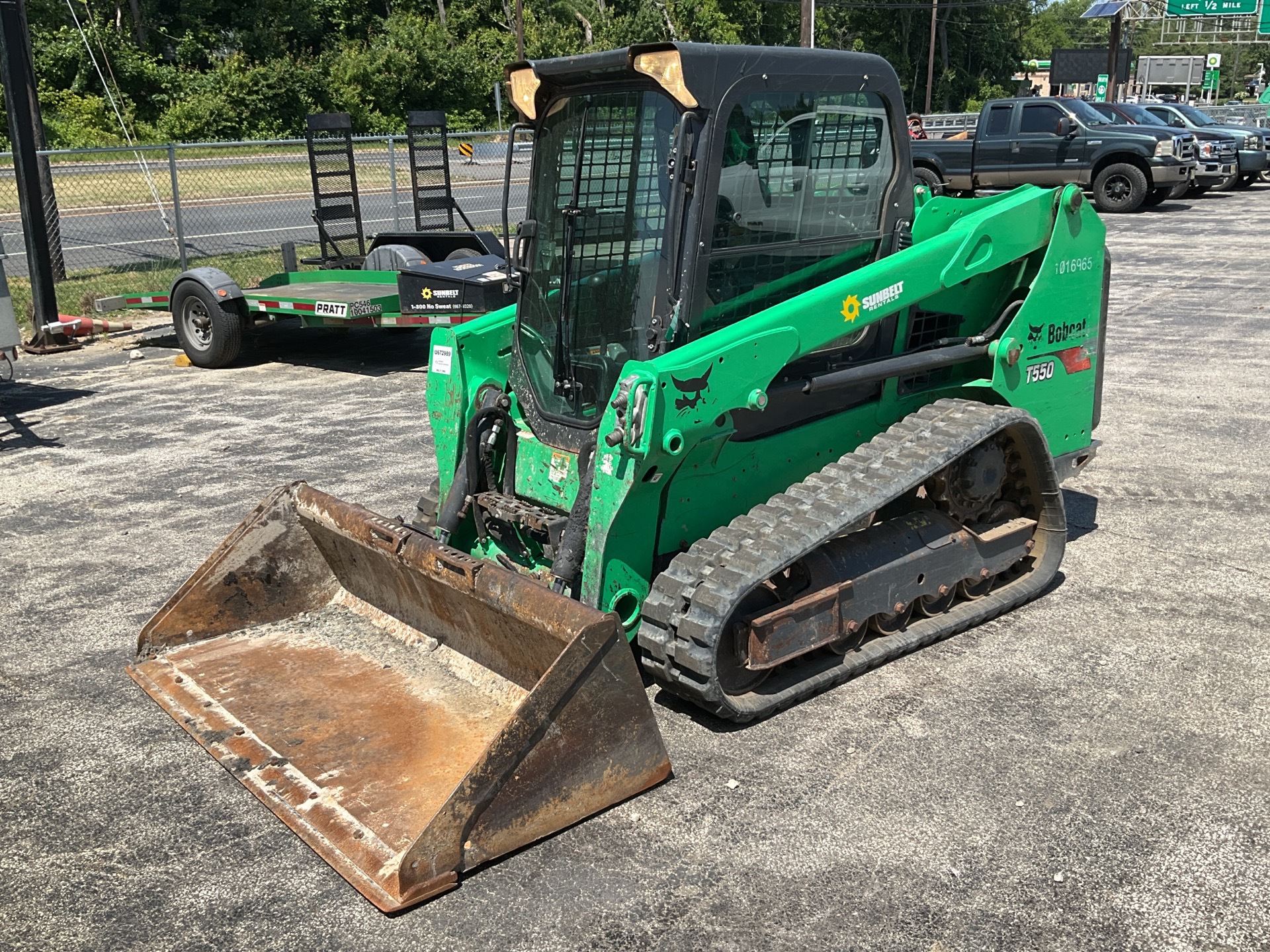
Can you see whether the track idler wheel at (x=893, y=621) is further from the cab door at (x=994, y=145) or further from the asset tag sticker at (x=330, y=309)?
the cab door at (x=994, y=145)

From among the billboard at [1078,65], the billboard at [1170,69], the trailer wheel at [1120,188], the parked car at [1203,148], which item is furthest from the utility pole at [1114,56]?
the billboard at [1170,69]

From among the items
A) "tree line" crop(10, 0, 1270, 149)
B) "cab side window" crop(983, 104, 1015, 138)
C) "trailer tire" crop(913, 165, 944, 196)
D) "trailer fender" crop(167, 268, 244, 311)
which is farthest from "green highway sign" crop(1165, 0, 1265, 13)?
"trailer fender" crop(167, 268, 244, 311)

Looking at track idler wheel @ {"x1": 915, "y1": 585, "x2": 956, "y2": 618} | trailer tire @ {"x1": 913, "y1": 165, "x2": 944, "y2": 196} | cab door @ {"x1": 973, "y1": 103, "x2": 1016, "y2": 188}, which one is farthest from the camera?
trailer tire @ {"x1": 913, "y1": 165, "x2": 944, "y2": 196}

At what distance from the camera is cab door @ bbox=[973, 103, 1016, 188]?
22172mm

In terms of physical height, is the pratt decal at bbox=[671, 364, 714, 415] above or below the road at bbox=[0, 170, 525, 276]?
above

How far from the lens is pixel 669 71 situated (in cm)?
433

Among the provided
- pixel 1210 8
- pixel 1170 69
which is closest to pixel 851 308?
pixel 1210 8

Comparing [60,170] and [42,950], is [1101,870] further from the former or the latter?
[60,170]

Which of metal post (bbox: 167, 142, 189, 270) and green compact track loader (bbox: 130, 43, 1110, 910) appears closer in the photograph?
green compact track loader (bbox: 130, 43, 1110, 910)

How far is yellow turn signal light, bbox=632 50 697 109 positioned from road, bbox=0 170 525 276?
13173mm

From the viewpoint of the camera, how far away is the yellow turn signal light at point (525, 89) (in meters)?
4.91

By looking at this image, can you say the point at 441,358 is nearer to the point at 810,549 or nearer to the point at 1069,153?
the point at 810,549

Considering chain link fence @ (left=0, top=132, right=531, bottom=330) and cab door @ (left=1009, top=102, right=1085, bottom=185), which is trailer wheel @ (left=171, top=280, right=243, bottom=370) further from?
cab door @ (left=1009, top=102, right=1085, bottom=185)

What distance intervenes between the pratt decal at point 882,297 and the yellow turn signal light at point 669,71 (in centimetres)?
106
